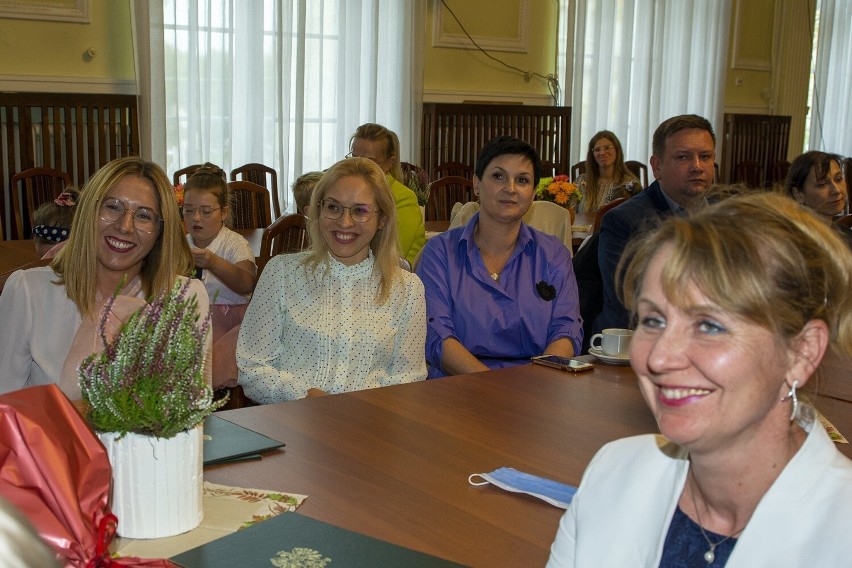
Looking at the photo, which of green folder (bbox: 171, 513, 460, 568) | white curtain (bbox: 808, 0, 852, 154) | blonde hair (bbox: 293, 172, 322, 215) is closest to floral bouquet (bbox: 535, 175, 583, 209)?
blonde hair (bbox: 293, 172, 322, 215)

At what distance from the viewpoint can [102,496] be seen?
4.14 ft

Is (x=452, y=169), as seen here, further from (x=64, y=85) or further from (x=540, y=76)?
(x=64, y=85)

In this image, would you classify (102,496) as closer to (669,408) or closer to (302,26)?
(669,408)

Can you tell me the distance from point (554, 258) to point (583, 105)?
6338 millimetres

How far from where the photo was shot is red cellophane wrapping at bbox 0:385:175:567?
116 cm

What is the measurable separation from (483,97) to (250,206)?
11.6ft

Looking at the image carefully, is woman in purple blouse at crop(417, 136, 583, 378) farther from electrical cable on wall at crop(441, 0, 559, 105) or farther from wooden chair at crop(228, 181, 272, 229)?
electrical cable on wall at crop(441, 0, 559, 105)

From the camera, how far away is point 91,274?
96.0 inches

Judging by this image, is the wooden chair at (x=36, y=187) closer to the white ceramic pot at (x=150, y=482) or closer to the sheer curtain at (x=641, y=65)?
the white ceramic pot at (x=150, y=482)

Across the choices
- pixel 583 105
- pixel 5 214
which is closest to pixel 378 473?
pixel 5 214

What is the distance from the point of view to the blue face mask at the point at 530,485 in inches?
64.2

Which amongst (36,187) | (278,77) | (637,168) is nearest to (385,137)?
(36,187)

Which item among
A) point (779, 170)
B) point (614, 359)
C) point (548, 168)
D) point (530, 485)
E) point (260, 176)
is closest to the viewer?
point (530, 485)

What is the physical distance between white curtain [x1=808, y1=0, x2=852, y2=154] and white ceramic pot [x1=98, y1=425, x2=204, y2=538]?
1110 centimetres
